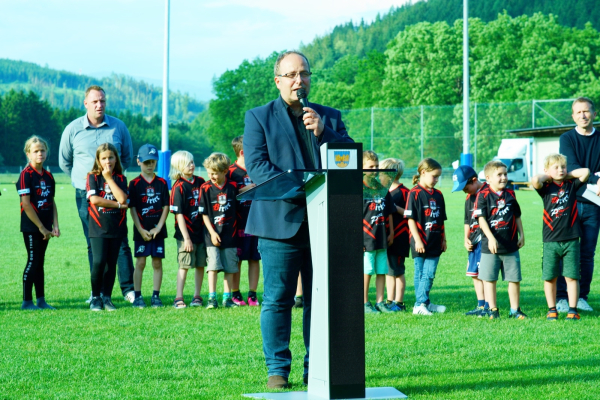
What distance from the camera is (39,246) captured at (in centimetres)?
755

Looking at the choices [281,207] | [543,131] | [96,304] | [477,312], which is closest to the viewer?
[281,207]

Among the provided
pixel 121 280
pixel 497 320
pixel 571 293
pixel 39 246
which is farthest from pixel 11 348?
pixel 571 293

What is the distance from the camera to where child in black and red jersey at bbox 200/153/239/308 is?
25.2 feet

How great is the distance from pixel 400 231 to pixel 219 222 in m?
2.05

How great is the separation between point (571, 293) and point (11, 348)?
526 cm

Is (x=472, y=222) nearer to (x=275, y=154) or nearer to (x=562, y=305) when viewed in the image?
(x=562, y=305)

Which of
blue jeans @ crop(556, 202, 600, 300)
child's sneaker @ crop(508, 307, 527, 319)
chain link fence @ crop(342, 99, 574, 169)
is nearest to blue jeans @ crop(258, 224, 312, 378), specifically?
child's sneaker @ crop(508, 307, 527, 319)

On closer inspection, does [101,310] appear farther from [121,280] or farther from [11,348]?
[11,348]

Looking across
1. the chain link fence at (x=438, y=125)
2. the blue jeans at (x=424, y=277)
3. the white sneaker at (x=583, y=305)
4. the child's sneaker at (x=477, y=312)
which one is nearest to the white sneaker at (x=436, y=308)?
the blue jeans at (x=424, y=277)

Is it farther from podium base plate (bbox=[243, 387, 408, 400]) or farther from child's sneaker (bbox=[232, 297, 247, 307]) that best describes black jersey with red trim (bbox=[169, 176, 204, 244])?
podium base plate (bbox=[243, 387, 408, 400])

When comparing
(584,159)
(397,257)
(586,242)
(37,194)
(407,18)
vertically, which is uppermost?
(407,18)

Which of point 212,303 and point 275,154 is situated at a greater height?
point 275,154

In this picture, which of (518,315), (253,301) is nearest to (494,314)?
(518,315)

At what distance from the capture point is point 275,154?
14.0 ft
